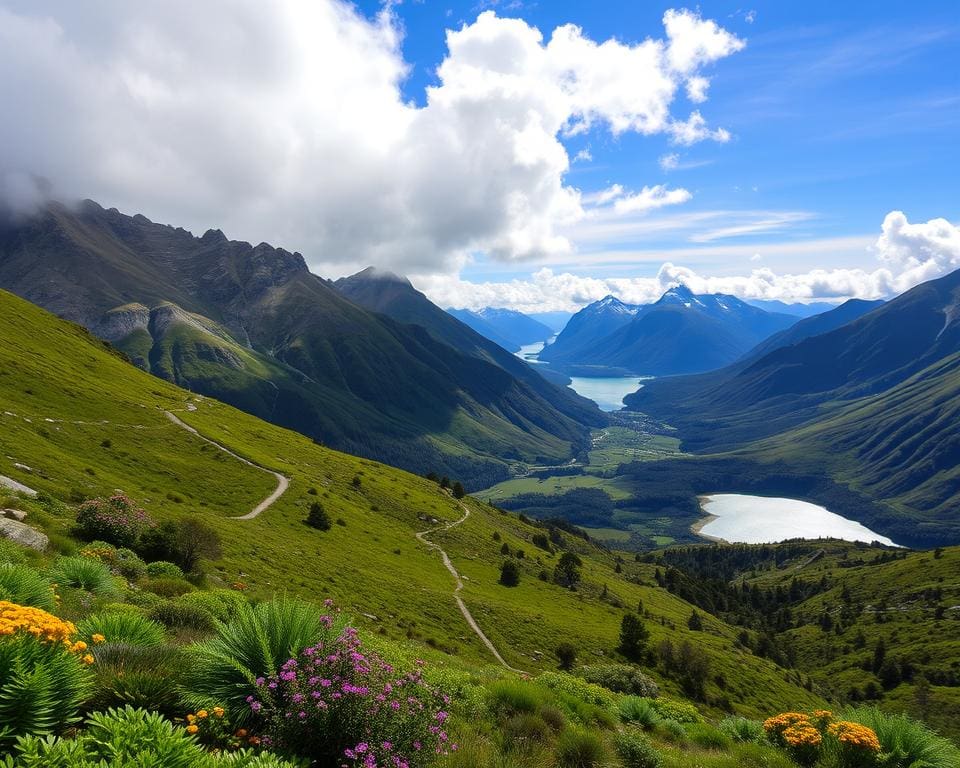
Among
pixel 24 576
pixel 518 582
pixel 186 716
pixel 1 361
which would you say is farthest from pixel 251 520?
pixel 186 716

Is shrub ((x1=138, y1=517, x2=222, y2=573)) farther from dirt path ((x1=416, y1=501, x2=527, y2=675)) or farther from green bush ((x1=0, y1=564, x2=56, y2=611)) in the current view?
green bush ((x1=0, y1=564, x2=56, y2=611))

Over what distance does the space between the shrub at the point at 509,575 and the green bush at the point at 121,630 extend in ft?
217

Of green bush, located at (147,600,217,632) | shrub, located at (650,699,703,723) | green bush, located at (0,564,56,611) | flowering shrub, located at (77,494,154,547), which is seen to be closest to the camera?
green bush, located at (0,564,56,611)

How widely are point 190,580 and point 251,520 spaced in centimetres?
2845

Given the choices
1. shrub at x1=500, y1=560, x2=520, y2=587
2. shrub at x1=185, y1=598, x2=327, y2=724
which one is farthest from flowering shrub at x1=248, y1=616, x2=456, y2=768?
shrub at x1=500, y1=560, x2=520, y2=587

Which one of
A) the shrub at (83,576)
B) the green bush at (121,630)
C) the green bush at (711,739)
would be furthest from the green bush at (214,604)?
the green bush at (711,739)

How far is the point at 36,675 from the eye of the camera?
5.84 m

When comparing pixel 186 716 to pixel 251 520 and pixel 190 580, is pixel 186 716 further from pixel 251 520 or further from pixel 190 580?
pixel 251 520

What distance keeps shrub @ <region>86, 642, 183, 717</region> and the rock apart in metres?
17.1

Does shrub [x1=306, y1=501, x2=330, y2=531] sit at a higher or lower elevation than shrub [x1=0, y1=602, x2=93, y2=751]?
lower

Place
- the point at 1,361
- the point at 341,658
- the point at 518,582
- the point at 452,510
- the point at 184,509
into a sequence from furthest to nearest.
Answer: the point at 452,510, the point at 518,582, the point at 1,361, the point at 184,509, the point at 341,658

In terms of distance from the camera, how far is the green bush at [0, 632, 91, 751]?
564 cm

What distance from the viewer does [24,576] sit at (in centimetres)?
977

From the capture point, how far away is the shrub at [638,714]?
16422 millimetres
